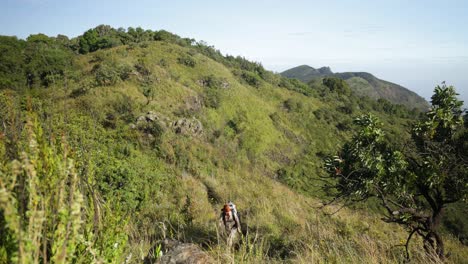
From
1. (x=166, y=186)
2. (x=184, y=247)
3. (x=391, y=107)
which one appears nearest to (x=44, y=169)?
(x=184, y=247)

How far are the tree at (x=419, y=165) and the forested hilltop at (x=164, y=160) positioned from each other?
0.39 meters

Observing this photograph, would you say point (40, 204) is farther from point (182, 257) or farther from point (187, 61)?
point (187, 61)

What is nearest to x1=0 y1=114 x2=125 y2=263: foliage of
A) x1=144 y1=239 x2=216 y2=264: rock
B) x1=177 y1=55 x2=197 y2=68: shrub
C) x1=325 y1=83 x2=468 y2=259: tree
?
x1=144 y1=239 x2=216 y2=264: rock

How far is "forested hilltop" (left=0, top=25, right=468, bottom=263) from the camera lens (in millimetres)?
1758

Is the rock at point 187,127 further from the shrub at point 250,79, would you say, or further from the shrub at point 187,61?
the shrub at point 250,79

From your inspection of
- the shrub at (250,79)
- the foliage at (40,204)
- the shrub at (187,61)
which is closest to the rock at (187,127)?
the shrub at (187,61)

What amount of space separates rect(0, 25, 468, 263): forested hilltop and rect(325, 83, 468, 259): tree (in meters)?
0.39

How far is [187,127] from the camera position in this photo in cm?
2212

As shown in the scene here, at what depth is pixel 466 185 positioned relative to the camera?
5.15 meters

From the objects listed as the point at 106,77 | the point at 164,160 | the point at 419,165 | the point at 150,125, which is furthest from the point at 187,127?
the point at 419,165

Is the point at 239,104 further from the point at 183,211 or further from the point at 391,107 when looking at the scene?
the point at 391,107

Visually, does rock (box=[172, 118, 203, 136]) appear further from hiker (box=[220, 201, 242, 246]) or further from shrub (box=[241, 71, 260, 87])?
shrub (box=[241, 71, 260, 87])

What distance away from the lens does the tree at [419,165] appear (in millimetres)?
5609

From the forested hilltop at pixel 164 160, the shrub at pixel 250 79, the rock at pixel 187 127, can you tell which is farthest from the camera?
the shrub at pixel 250 79
